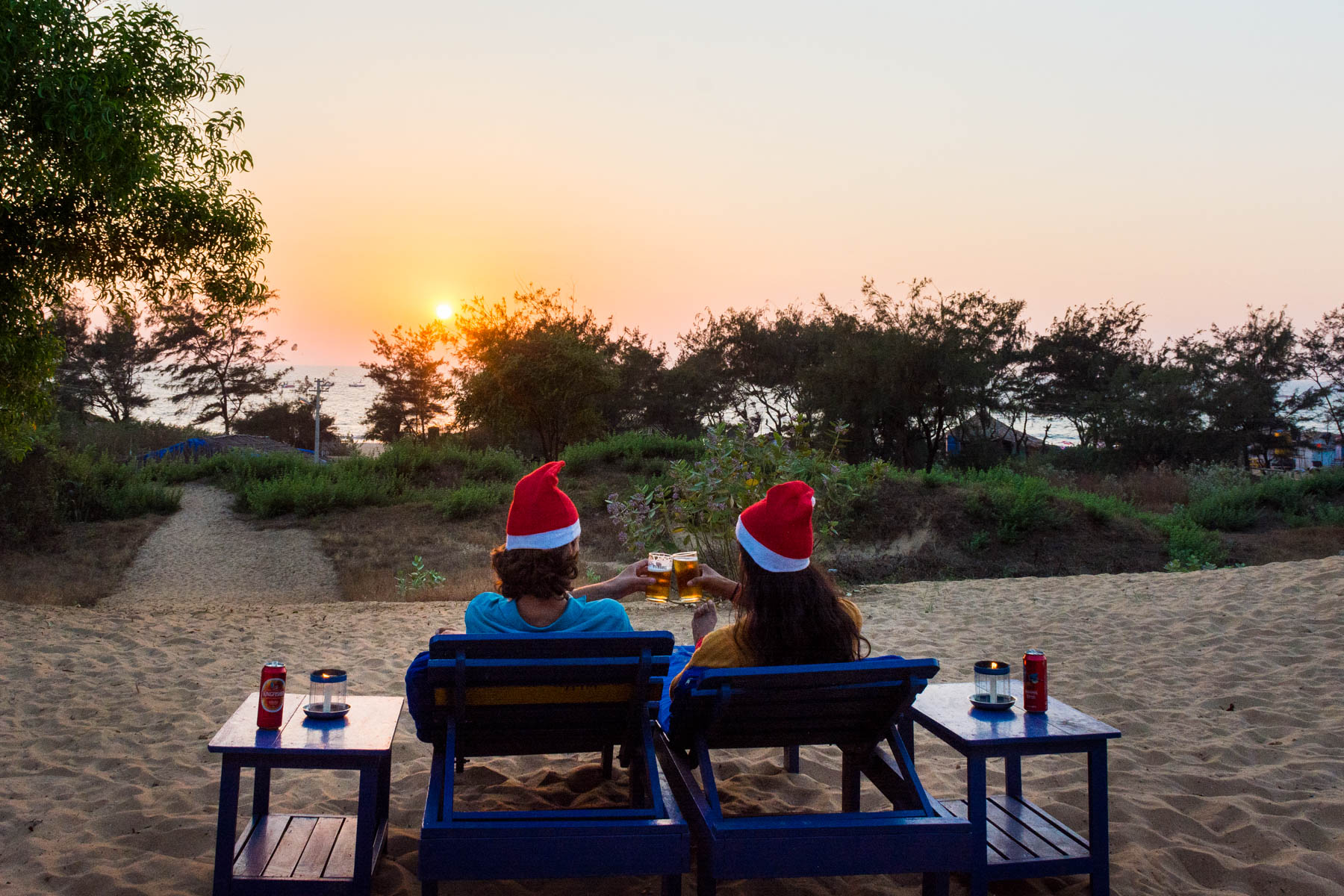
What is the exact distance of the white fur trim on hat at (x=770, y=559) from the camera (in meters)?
2.64

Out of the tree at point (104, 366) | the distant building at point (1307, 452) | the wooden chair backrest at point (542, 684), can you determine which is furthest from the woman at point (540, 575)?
the tree at point (104, 366)

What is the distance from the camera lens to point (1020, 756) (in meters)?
3.04

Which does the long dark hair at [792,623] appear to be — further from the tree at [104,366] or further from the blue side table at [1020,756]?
the tree at [104,366]

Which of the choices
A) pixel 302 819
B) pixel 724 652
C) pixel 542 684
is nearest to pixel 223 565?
pixel 302 819

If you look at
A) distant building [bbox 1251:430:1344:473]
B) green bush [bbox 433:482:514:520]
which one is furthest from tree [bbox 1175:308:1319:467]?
green bush [bbox 433:482:514:520]

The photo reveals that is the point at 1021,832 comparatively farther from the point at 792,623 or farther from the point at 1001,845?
the point at 792,623

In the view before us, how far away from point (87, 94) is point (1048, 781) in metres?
7.22

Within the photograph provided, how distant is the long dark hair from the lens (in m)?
2.67

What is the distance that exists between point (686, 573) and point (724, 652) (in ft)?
1.92

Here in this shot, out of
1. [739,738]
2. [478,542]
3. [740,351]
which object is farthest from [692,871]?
[740,351]

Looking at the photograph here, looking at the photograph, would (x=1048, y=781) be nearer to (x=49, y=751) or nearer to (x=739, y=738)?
(x=739, y=738)

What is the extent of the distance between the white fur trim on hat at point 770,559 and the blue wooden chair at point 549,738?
337 mm

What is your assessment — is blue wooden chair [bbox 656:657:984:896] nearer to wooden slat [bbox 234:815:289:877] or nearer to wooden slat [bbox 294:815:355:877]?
wooden slat [bbox 294:815:355:877]

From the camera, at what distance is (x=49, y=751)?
14.4 ft
